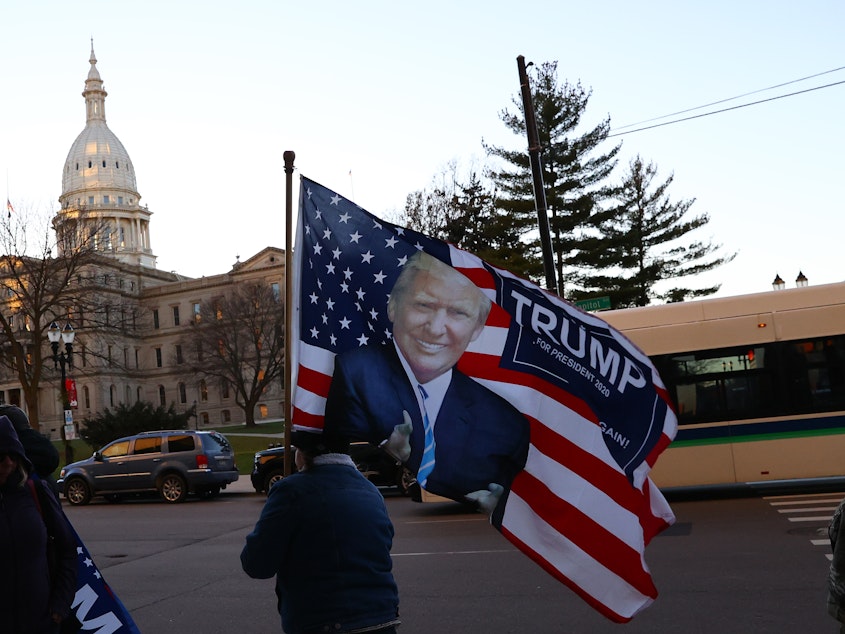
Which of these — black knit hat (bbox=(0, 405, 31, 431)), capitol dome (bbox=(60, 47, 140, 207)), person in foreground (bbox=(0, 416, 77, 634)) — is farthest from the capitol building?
person in foreground (bbox=(0, 416, 77, 634))

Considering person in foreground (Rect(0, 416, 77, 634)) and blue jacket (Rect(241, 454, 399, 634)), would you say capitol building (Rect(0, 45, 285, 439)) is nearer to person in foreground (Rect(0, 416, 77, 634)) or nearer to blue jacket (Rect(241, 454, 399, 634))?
person in foreground (Rect(0, 416, 77, 634))

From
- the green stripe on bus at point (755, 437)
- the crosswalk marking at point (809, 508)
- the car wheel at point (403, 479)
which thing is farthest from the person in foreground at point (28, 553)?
the car wheel at point (403, 479)

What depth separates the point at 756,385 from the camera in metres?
17.1

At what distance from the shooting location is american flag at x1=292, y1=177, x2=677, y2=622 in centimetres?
465

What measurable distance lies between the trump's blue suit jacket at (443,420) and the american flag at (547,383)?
0.18 ft

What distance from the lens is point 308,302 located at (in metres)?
4.64

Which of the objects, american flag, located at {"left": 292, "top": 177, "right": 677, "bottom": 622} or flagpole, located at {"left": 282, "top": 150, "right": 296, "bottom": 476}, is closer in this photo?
flagpole, located at {"left": 282, "top": 150, "right": 296, "bottom": 476}

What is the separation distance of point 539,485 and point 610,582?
0.55 metres

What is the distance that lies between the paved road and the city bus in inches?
26.7

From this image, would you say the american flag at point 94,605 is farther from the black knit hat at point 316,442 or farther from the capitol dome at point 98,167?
the capitol dome at point 98,167

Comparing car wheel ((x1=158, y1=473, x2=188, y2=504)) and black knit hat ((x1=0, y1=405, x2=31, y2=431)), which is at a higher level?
black knit hat ((x1=0, y1=405, x2=31, y2=431))

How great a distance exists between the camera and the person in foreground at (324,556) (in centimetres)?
405

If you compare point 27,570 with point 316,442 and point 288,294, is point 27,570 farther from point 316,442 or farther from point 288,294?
point 288,294

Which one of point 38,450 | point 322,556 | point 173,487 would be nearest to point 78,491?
point 173,487
